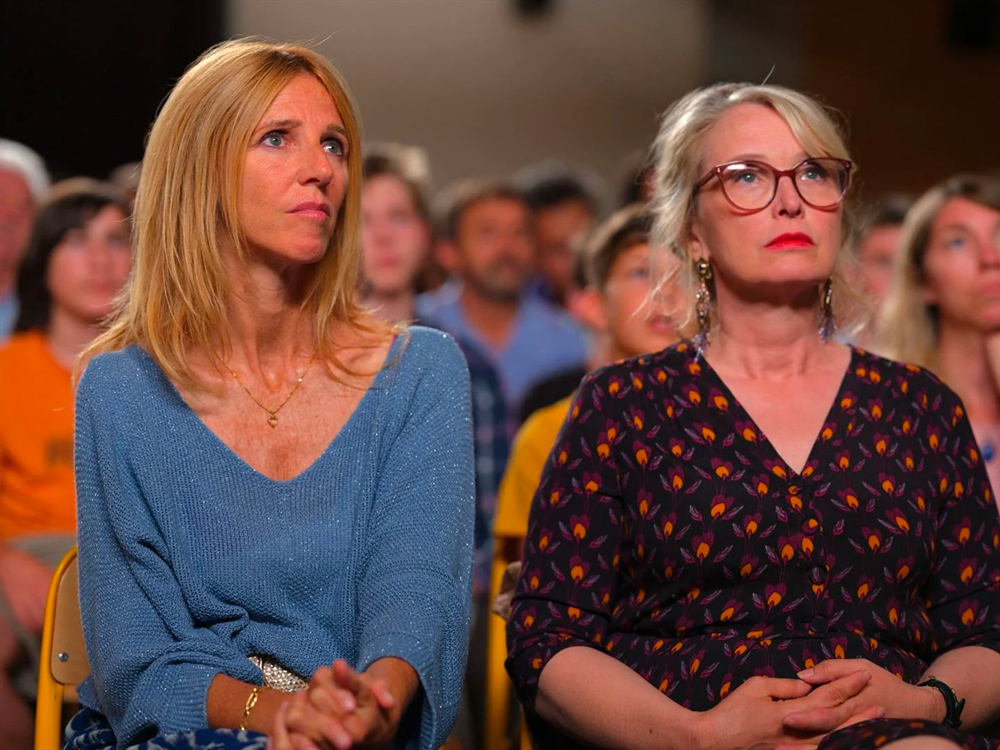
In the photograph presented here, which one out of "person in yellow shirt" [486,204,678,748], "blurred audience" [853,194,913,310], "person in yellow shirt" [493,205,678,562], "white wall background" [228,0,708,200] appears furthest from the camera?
"white wall background" [228,0,708,200]

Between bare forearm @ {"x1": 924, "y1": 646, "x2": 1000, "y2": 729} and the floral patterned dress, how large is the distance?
0.03 m

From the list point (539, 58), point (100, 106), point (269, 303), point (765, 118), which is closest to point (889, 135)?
point (539, 58)

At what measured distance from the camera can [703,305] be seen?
205 centimetres

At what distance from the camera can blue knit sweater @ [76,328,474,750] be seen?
175 centimetres

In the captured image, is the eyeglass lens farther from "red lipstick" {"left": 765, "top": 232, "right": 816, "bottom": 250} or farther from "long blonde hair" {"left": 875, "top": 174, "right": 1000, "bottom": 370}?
"long blonde hair" {"left": 875, "top": 174, "right": 1000, "bottom": 370}

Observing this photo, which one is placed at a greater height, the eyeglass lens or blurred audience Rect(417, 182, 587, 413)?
the eyeglass lens

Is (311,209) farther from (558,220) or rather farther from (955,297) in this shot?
(558,220)

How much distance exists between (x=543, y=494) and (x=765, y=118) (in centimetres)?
65

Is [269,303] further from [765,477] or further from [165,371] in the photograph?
[765,477]

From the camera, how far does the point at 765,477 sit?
6.15 feet

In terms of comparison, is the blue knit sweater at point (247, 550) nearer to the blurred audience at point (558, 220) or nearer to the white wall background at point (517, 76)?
the blurred audience at point (558, 220)

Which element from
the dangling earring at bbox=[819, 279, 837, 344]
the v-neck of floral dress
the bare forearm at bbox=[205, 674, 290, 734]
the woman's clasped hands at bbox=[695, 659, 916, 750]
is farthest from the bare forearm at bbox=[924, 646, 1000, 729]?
the bare forearm at bbox=[205, 674, 290, 734]

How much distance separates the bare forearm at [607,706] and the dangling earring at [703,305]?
1.65 feet

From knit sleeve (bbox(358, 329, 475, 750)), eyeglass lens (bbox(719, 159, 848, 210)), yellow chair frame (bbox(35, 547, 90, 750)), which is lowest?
yellow chair frame (bbox(35, 547, 90, 750))
